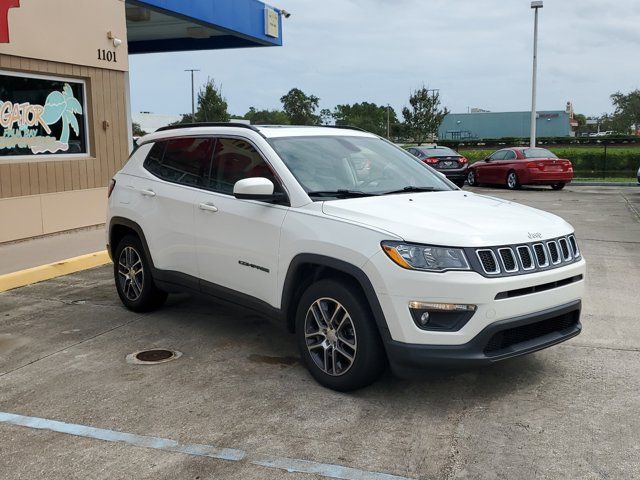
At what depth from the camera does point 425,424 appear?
396 centimetres

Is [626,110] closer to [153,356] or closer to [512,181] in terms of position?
[512,181]

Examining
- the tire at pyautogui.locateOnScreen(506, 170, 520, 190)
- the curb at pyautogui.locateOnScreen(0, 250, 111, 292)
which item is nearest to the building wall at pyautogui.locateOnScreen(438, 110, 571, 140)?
the tire at pyautogui.locateOnScreen(506, 170, 520, 190)

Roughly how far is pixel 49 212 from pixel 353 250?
26.6 ft

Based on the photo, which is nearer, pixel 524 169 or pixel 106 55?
pixel 106 55

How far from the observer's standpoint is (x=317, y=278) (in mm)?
4586

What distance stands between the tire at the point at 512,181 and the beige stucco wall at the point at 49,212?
1384cm

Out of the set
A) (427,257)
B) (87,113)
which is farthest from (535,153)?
(427,257)

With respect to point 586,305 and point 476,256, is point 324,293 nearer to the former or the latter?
point 476,256

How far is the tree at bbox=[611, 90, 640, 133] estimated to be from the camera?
3556 inches

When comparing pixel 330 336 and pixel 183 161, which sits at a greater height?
pixel 183 161

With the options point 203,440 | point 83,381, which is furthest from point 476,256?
point 83,381

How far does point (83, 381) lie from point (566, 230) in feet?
11.9

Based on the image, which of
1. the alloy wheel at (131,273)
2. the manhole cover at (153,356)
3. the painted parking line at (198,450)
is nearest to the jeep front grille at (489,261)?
the painted parking line at (198,450)

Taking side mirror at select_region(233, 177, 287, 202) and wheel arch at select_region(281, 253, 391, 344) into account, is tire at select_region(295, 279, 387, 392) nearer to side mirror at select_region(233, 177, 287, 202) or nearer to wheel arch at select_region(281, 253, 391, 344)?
wheel arch at select_region(281, 253, 391, 344)
